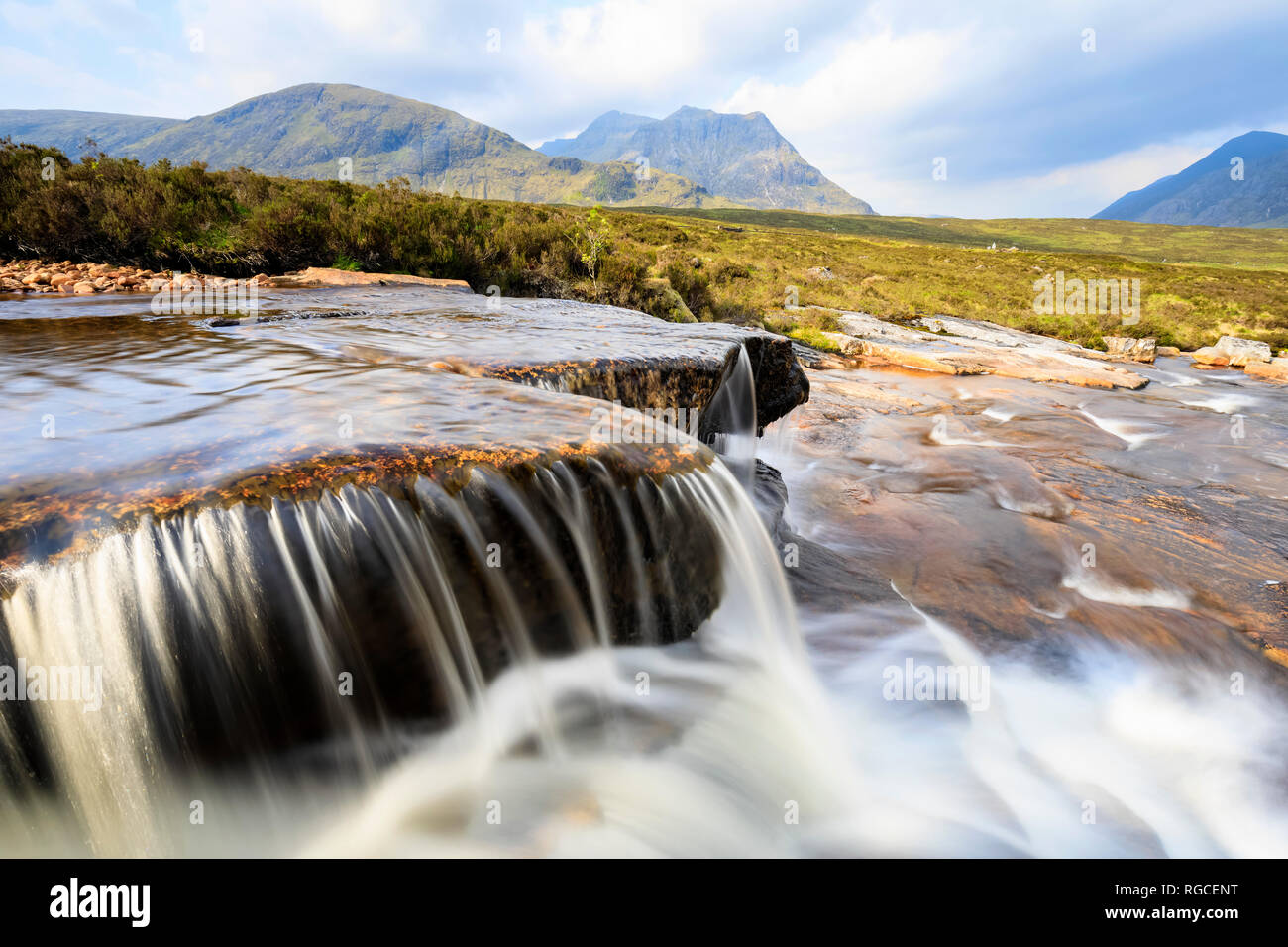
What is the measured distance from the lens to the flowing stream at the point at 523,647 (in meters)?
2.14

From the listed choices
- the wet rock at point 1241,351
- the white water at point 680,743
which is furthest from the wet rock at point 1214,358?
the white water at point 680,743

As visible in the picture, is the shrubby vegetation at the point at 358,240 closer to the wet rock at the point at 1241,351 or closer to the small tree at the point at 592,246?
the small tree at the point at 592,246

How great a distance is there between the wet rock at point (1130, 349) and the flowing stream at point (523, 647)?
18.9 meters

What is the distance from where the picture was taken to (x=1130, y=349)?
2041 centimetres

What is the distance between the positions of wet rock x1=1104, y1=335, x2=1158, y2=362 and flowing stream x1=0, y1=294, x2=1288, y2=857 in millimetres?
18937

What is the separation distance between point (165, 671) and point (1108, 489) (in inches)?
356

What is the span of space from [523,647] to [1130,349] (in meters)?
25.6

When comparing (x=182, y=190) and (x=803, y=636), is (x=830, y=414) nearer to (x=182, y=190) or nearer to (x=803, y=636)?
(x=803, y=636)

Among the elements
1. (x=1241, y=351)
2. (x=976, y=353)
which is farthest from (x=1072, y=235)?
(x=976, y=353)

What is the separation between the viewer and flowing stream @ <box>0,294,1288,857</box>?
7.02 feet

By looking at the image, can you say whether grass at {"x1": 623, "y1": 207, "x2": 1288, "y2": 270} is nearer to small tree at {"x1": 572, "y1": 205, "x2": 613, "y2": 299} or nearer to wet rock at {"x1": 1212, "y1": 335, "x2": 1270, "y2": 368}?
wet rock at {"x1": 1212, "y1": 335, "x2": 1270, "y2": 368}

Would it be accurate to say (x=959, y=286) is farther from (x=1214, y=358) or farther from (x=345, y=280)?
(x=345, y=280)

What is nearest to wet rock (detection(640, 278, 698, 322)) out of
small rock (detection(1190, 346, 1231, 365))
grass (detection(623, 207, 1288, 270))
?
small rock (detection(1190, 346, 1231, 365))
